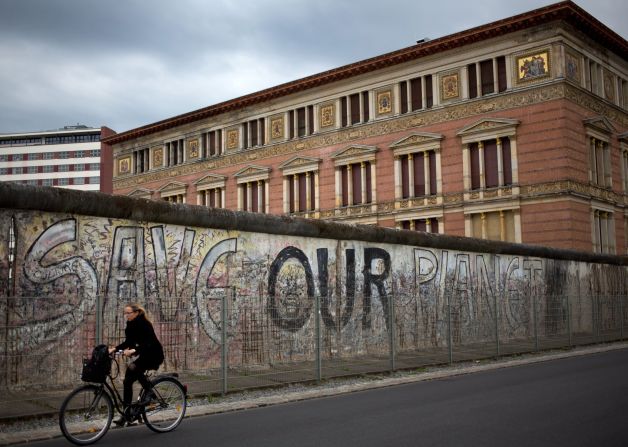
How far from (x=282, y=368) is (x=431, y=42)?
2707 centimetres

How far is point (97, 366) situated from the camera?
7773 mm

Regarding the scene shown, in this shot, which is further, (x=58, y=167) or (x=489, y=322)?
(x=58, y=167)

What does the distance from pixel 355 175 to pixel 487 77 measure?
32.2 ft

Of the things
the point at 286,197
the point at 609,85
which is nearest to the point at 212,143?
the point at 286,197

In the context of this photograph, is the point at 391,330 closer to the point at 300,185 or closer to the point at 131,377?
the point at 131,377

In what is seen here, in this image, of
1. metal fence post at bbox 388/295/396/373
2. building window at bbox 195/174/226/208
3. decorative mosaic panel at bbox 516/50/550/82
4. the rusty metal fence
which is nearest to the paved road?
the rusty metal fence

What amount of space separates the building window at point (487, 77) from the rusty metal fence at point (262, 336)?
17.1m

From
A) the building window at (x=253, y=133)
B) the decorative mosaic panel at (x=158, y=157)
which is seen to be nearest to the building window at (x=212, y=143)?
the building window at (x=253, y=133)

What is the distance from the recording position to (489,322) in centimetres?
1808

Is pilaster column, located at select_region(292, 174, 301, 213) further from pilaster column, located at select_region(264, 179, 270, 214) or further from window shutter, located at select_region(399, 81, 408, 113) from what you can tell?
window shutter, located at select_region(399, 81, 408, 113)

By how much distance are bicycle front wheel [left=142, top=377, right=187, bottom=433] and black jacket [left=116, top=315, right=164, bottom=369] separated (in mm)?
300

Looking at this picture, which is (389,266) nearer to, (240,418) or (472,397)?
(472,397)

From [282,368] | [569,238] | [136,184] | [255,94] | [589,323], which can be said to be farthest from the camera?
[136,184]

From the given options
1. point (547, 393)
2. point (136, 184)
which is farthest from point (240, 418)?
point (136, 184)
